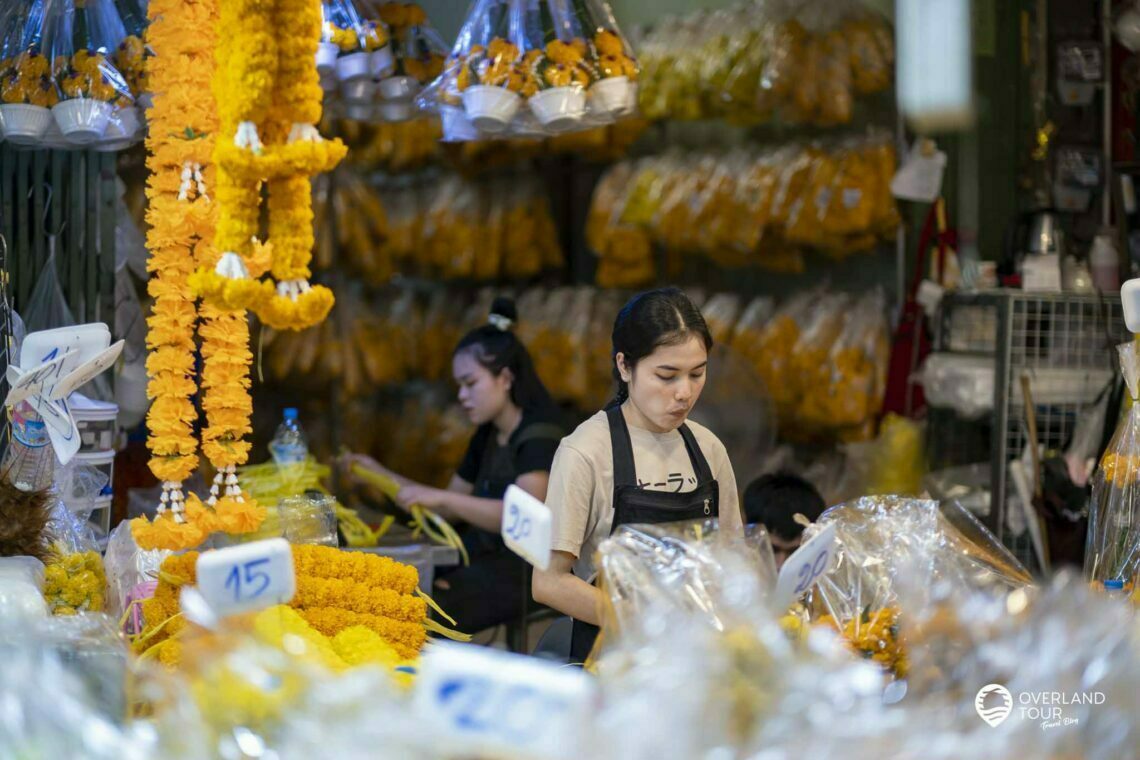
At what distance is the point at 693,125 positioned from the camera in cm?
615

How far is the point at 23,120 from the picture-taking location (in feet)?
11.3

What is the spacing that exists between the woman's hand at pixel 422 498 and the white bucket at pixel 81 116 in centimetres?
165

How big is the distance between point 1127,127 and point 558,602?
11.5 feet

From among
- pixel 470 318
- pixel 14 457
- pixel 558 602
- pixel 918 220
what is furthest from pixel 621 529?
pixel 470 318

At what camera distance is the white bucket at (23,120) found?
11.2 feet

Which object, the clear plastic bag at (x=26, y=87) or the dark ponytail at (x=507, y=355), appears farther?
the dark ponytail at (x=507, y=355)

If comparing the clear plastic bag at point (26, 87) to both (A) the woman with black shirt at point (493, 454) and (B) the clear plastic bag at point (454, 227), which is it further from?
(B) the clear plastic bag at point (454, 227)

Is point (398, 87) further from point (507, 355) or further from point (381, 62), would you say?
point (507, 355)

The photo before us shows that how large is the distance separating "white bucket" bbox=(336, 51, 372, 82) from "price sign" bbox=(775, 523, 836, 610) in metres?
2.53

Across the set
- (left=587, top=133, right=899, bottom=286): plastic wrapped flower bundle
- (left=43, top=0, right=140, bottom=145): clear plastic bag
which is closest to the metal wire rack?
(left=587, top=133, right=899, bottom=286): plastic wrapped flower bundle

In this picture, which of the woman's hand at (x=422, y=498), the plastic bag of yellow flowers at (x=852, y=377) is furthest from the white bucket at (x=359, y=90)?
the plastic bag of yellow flowers at (x=852, y=377)

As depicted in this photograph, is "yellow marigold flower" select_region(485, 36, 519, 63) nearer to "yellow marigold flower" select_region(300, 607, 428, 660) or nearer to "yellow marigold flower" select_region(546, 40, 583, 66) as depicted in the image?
"yellow marigold flower" select_region(546, 40, 583, 66)

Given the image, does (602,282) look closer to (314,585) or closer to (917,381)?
(917,381)

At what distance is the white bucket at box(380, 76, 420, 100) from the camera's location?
4188mm
